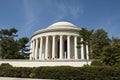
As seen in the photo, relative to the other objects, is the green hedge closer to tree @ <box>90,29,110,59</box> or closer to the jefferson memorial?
tree @ <box>90,29,110,59</box>

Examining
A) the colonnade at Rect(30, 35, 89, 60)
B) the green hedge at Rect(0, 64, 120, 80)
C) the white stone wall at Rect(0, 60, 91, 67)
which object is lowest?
the green hedge at Rect(0, 64, 120, 80)

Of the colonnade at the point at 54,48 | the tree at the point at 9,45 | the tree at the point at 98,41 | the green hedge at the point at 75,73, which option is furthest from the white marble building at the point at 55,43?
the green hedge at the point at 75,73

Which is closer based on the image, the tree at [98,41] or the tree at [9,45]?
the tree at [98,41]

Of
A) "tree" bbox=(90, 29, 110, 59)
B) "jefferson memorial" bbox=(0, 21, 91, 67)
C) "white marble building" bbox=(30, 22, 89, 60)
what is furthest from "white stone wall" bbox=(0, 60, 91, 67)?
"white marble building" bbox=(30, 22, 89, 60)

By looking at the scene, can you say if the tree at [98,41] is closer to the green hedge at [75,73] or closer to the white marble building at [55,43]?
the white marble building at [55,43]

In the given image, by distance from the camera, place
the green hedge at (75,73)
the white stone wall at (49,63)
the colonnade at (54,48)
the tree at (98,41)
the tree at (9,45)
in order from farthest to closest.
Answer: the colonnade at (54,48), the tree at (9,45), the tree at (98,41), the white stone wall at (49,63), the green hedge at (75,73)

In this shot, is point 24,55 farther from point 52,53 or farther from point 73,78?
point 73,78

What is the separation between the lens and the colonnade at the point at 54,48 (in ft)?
182

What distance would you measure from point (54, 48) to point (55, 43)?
2851mm

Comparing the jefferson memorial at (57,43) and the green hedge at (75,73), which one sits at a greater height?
the jefferson memorial at (57,43)

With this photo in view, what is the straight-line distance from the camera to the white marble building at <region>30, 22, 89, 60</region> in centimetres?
5557

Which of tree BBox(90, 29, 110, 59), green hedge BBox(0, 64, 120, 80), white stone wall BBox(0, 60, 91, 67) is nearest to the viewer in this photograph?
green hedge BBox(0, 64, 120, 80)

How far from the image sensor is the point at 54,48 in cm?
5566

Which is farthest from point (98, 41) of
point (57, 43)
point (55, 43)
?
point (57, 43)
